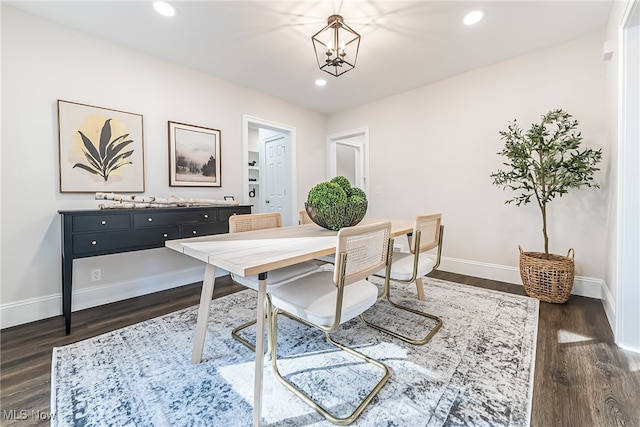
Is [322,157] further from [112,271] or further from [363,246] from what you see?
[363,246]

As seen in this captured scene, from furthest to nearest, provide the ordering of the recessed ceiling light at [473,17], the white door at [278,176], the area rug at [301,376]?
the white door at [278,176]
the recessed ceiling light at [473,17]
the area rug at [301,376]

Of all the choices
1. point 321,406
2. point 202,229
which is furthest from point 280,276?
point 202,229

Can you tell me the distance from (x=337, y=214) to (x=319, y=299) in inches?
23.7

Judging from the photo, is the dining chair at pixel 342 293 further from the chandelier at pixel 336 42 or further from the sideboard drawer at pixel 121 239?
the sideboard drawer at pixel 121 239

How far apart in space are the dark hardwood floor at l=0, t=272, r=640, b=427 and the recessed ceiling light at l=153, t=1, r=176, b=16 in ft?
8.03

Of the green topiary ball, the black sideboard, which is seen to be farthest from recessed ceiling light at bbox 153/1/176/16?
the green topiary ball

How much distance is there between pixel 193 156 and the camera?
3.05 metres

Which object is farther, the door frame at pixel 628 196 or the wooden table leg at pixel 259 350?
the door frame at pixel 628 196

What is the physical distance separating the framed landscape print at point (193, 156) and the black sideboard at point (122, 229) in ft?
1.81

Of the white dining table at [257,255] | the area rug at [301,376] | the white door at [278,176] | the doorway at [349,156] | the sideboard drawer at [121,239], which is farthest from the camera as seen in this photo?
the doorway at [349,156]

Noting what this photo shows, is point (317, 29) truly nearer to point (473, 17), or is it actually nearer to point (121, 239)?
point (473, 17)

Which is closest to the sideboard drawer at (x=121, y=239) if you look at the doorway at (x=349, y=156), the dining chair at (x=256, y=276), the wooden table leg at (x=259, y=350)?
the dining chair at (x=256, y=276)

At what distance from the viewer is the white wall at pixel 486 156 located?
249 centimetres

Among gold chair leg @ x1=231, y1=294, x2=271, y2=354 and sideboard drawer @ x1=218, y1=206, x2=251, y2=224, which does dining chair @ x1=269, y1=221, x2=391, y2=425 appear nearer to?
gold chair leg @ x1=231, y1=294, x2=271, y2=354
